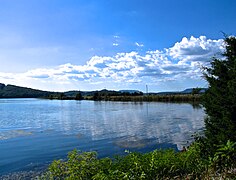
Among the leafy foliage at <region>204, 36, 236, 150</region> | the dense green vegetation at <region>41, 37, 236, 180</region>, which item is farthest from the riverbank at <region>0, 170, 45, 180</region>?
the leafy foliage at <region>204, 36, 236, 150</region>

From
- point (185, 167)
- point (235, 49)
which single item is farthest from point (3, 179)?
point (235, 49)

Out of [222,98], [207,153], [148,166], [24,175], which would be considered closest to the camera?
[148,166]

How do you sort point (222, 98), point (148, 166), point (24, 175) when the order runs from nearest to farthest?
1. point (148, 166)
2. point (222, 98)
3. point (24, 175)

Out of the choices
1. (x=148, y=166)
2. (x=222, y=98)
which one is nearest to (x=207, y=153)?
(x=222, y=98)

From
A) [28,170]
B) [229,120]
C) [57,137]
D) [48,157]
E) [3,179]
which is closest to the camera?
[229,120]

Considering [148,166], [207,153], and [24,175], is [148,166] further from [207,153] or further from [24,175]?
[24,175]

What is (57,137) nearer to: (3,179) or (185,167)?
(3,179)

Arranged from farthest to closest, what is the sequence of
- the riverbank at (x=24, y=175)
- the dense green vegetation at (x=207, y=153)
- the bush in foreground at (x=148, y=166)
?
the riverbank at (x=24, y=175), the dense green vegetation at (x=207, y=153), the bush in foreground at (x=148, y=166)

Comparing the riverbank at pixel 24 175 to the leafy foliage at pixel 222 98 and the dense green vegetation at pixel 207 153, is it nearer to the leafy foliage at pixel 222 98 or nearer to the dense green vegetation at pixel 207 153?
the dense green vegetation at pixel 207 153

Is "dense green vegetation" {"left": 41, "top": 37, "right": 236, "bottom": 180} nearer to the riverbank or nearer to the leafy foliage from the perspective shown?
the leafy foliage

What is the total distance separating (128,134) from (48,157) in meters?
8.30

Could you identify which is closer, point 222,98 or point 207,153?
point 222,98

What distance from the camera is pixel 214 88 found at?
8.08 m

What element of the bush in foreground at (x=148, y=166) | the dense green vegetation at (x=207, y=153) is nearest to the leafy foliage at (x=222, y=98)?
the dense green vegetation at (x=207, y=153)
